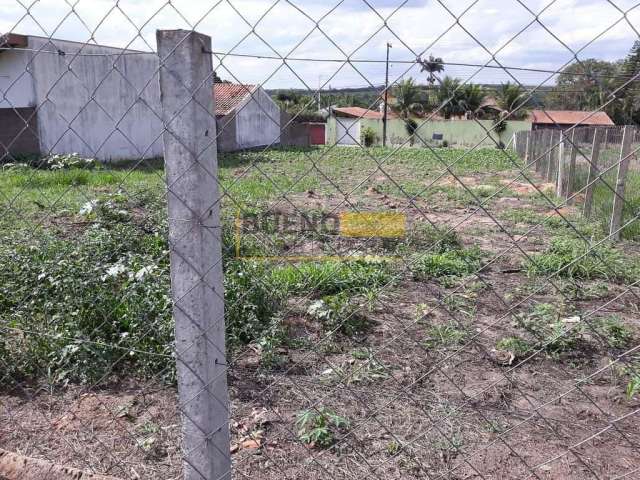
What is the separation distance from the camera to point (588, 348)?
3.52 metres

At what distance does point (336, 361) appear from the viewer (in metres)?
3.30

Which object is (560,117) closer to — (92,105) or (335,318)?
(335,318)

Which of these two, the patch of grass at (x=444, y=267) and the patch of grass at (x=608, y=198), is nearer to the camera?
the patch of grass at (x=444, y=267)

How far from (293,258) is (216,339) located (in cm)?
393

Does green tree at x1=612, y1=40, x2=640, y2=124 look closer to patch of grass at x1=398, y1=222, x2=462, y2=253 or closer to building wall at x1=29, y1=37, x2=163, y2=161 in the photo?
patch of grass at x1=398, y1=222, x2=462, y2=253

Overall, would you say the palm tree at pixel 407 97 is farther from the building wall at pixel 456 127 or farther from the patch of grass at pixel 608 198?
the patch of grass at pixel 608 198

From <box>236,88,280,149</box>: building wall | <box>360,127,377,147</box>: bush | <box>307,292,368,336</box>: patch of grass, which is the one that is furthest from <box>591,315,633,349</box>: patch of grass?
<box>236,88,280,149</box>: building wall

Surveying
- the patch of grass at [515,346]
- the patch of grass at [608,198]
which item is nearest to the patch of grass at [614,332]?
the patch of grass at [515,346]

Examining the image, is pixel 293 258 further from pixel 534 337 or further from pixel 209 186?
pixel 209 186

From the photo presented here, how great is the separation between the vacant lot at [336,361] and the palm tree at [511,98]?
0.50ft

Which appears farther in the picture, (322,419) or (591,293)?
(591,293)

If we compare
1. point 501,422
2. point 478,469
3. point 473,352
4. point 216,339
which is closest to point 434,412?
point 501,422

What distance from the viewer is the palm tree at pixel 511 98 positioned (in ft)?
3.63

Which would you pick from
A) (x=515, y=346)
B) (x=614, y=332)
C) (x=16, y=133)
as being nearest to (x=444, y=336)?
(x=515, y=346)
